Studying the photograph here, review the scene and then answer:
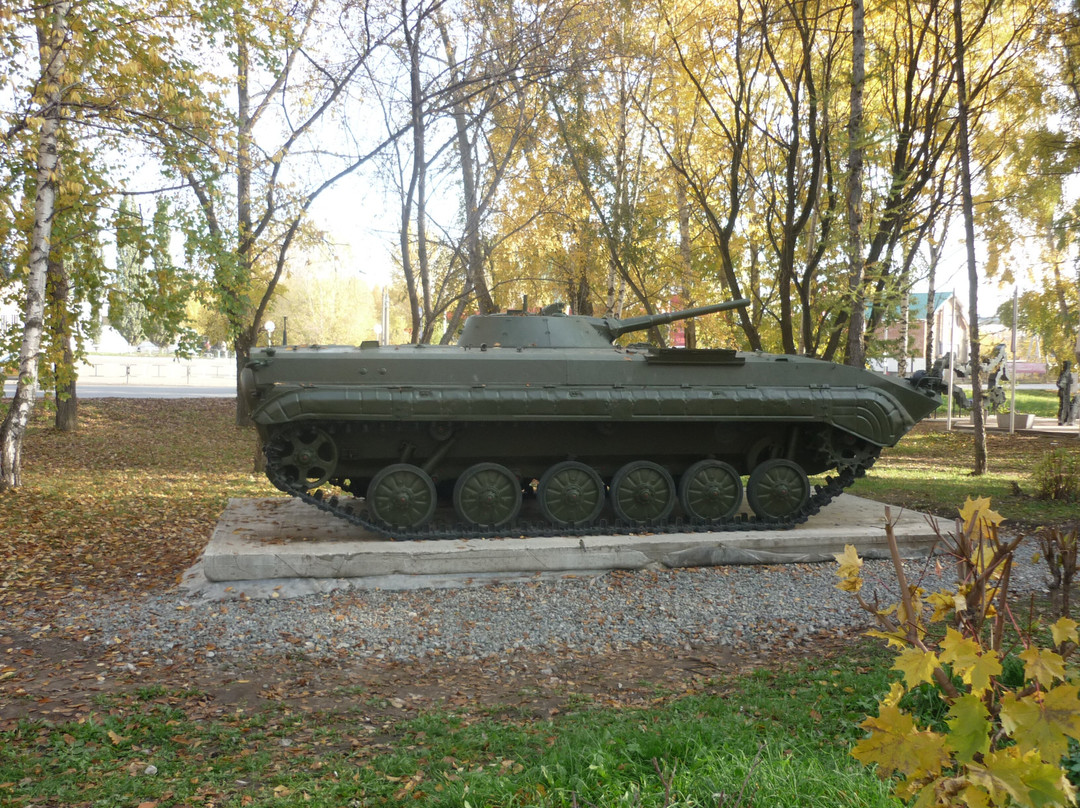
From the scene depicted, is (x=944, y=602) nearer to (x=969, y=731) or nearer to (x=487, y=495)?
(x=969, y=731)

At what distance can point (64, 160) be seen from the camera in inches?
489

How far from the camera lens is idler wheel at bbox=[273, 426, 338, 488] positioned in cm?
855

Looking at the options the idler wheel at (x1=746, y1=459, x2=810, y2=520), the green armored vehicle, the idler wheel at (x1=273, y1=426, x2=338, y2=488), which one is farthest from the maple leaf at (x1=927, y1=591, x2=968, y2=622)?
the idler wheel at (x1=746, y1=459, x2=810, y2=520)

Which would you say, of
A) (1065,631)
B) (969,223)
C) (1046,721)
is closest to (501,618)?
(1065,631)

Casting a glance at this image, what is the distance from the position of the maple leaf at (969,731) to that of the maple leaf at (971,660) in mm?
49

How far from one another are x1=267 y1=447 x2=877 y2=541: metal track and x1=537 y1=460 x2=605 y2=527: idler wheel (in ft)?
0.39

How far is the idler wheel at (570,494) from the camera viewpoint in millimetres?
9266

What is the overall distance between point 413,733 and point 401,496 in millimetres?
4168

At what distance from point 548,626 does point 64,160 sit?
9907 mm

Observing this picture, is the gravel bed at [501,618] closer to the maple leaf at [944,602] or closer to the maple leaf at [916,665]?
the maple leaf at [944,602]

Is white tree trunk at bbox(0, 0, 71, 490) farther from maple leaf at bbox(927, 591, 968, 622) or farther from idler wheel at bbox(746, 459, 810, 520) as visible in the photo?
maple leaf at bbox(927, 591, 968, 622)

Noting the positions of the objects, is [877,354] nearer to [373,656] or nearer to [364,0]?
[364,0]

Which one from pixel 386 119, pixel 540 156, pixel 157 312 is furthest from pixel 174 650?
pixel 540 156

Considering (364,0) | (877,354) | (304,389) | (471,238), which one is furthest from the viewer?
(877,354)
